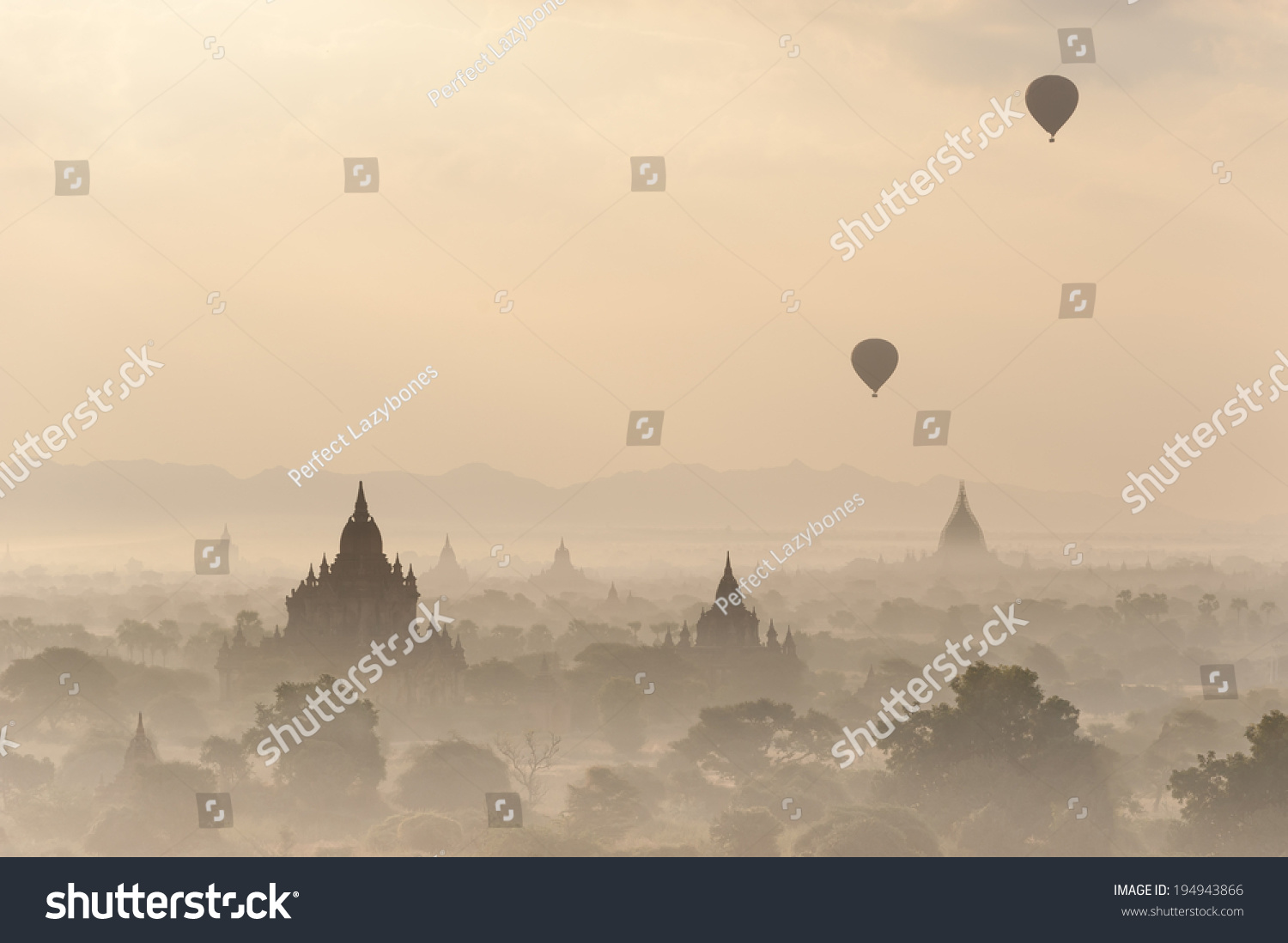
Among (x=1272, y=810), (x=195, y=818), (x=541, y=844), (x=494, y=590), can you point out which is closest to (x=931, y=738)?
(x=1272, y=810)

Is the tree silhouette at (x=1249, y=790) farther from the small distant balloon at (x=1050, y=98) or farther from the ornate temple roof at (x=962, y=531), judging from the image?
the small distant balloon at (x=1050, y=98)

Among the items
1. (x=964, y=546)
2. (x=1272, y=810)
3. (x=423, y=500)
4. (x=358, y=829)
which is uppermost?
(x=423, y=500)

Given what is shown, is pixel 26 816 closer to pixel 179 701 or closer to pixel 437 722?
pixel 179 701

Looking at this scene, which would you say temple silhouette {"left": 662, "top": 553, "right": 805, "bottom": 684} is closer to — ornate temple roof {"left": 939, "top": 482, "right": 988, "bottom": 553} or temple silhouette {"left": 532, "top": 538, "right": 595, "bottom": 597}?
temple silhouette {"left": 532, "top": 538, "right": 595, "bottom": 597}

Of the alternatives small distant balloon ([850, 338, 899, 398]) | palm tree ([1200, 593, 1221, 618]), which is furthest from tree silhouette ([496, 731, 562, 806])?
palm tree ([1200, 593, 1221, 618])

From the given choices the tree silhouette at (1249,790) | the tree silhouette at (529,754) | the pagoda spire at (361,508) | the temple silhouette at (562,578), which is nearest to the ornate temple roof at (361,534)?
the pagoda spire at (361,508)

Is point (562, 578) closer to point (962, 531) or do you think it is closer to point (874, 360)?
point (874, 360)

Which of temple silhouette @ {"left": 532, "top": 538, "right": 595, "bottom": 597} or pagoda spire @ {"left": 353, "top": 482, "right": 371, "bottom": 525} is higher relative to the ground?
pagoda spire @ {"left": 353, "top": 482, "right": 371, "bottom": 525}
